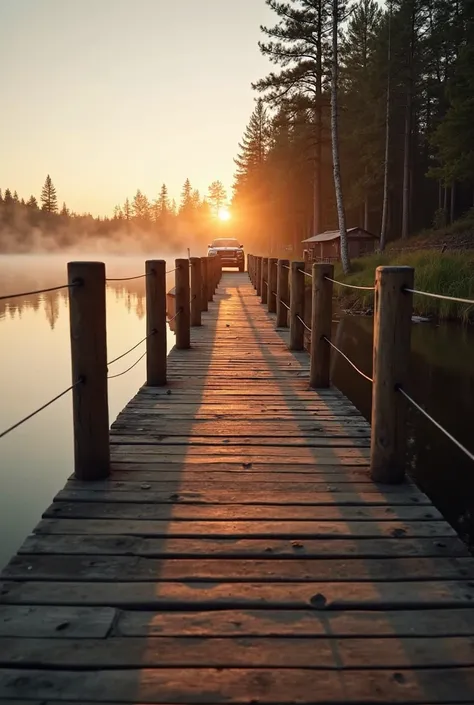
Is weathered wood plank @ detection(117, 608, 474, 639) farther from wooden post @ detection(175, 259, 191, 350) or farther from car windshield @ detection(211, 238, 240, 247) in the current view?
car windshield @ detection(211, 238, 240, 247)

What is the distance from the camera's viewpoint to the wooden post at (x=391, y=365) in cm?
323

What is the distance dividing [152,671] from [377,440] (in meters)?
1.92

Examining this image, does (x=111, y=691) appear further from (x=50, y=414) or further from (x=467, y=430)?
(x=50, y=414)

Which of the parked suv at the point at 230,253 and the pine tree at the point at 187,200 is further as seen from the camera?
the pine tree at the point at 187,200

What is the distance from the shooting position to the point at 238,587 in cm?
228

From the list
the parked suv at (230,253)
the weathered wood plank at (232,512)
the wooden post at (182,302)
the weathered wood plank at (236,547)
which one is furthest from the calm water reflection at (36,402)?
the parked suv at (230,253)

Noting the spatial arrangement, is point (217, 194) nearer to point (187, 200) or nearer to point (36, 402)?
point (187, 200)

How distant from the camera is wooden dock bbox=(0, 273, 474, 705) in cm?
180

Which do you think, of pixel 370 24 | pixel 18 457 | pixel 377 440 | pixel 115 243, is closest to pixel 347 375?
pixel 18 457

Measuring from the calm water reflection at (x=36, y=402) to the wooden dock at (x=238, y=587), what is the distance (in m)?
2.70

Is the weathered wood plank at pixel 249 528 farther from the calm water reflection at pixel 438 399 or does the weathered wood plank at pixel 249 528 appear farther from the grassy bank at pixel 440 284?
the grassy bank at pixel 440 284

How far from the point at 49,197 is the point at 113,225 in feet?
67.1

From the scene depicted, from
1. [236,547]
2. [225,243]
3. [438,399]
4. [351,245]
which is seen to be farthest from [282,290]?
[351,245]

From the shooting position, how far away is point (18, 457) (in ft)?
24.8
